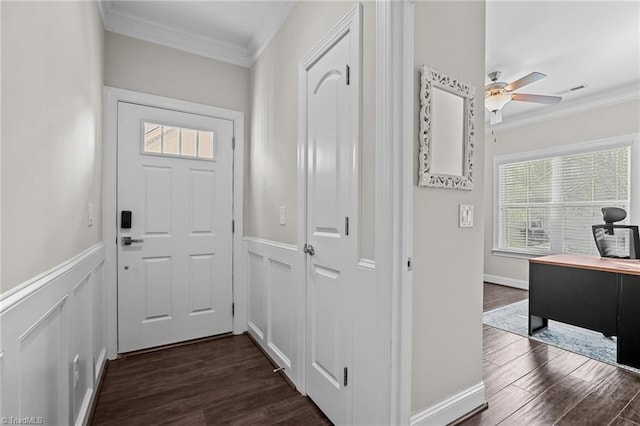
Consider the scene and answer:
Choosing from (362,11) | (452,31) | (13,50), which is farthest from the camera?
(452,31)

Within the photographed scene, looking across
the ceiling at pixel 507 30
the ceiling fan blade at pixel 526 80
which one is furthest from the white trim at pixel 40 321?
the ceiling fan blade at pixel 526 80

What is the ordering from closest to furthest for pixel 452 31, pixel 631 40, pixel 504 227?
pixel 452 31 < pixel 631 40 < pixel 504 227

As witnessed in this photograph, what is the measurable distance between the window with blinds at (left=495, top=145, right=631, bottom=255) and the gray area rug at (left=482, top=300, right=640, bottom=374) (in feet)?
5.37

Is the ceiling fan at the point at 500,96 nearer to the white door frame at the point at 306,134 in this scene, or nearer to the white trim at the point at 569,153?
the white trim at the point at 569,153

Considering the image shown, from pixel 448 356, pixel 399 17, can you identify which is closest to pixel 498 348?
pixel 448 356

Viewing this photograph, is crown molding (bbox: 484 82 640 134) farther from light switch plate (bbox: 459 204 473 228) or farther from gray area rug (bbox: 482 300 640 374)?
light switch plate (bbox: 459 204 473 228)

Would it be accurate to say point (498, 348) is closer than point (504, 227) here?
Yes

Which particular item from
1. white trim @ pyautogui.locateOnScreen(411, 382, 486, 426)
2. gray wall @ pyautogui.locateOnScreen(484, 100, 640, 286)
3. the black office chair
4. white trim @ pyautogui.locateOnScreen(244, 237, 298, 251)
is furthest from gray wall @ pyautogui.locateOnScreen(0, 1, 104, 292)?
gray wall @ pyautogui.locateOnScreen(484, 100, 640, 286)

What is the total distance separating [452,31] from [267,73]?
1.57m

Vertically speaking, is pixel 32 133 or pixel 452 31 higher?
pixel 452 31

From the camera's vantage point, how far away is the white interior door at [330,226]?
64.5 inches

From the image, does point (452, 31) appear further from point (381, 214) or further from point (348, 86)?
point (381, 214)

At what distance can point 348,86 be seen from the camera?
164cm

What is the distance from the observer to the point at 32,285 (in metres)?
0.95
